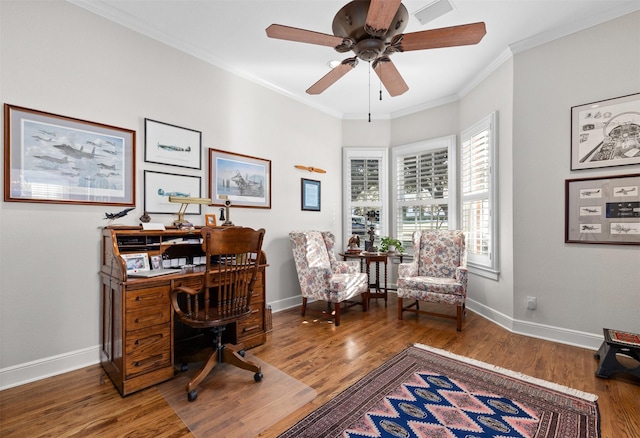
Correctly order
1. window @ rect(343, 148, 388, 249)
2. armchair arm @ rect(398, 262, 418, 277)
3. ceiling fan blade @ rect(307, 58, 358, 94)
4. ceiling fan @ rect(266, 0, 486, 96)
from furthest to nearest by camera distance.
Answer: window @ rect(343, 148, 388, 249) < armchair arm @ rect(398, 262, 418, 277) < ceiling fan blade @ rect(307, 58, 358, 94) < ceiling fan @ rect(266, 0, 486, 96)

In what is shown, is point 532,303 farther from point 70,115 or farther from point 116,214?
point 70,115

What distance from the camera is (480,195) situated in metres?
3.85

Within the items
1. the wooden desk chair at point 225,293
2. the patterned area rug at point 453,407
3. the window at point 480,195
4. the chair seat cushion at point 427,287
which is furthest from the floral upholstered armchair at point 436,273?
the wooden desk chair at point 225,293

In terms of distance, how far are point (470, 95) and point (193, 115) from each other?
139 inches

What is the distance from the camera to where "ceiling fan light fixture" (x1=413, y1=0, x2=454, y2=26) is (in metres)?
2.49

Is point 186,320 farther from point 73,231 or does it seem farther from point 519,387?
point 519,387

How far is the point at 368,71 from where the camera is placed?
142 inches

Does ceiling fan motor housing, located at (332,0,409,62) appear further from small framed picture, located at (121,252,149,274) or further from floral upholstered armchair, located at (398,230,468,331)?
floral upholstered armchair, located at (398,230,468,331)

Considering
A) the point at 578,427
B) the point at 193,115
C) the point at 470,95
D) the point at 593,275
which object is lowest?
the point at 578,427

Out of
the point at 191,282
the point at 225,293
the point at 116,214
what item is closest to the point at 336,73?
the point at 225,293

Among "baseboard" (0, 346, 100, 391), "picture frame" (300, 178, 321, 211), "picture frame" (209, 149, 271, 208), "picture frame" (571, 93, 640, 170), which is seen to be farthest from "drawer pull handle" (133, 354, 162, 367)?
"picture frame" (571, 93, 640, 170)

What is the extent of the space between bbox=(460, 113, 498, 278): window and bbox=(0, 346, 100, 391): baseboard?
4.11 metres

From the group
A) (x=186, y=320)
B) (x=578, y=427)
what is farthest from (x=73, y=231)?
(x=578, y=427)

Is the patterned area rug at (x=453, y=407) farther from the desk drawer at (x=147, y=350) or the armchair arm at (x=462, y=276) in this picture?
the desk drawer at (x=147, y=350)
